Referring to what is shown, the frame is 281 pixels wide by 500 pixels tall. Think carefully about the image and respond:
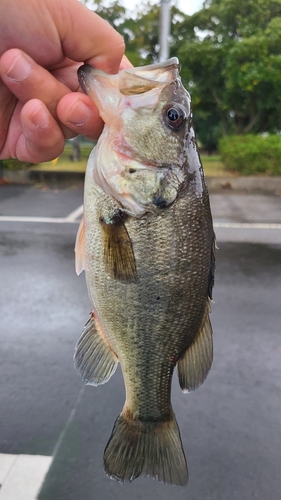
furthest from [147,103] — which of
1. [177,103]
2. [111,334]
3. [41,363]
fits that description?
[41,363]

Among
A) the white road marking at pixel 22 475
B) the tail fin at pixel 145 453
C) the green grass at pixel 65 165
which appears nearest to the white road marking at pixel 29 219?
the green grass at pixel 65 165

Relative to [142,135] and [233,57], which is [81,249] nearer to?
[142,135]

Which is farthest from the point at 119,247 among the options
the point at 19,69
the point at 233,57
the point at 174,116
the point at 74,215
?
the point at 233,57

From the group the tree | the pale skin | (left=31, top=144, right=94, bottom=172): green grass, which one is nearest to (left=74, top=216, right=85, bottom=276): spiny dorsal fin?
the pale skin

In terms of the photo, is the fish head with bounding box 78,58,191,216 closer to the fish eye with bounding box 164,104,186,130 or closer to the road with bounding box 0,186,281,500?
the fish eye with bounding box 164,104,186,130

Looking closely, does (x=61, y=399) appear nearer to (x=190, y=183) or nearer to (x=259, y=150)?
(x=190, y=183)

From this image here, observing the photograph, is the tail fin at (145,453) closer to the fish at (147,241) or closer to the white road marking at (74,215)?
the fish at (147,241)
